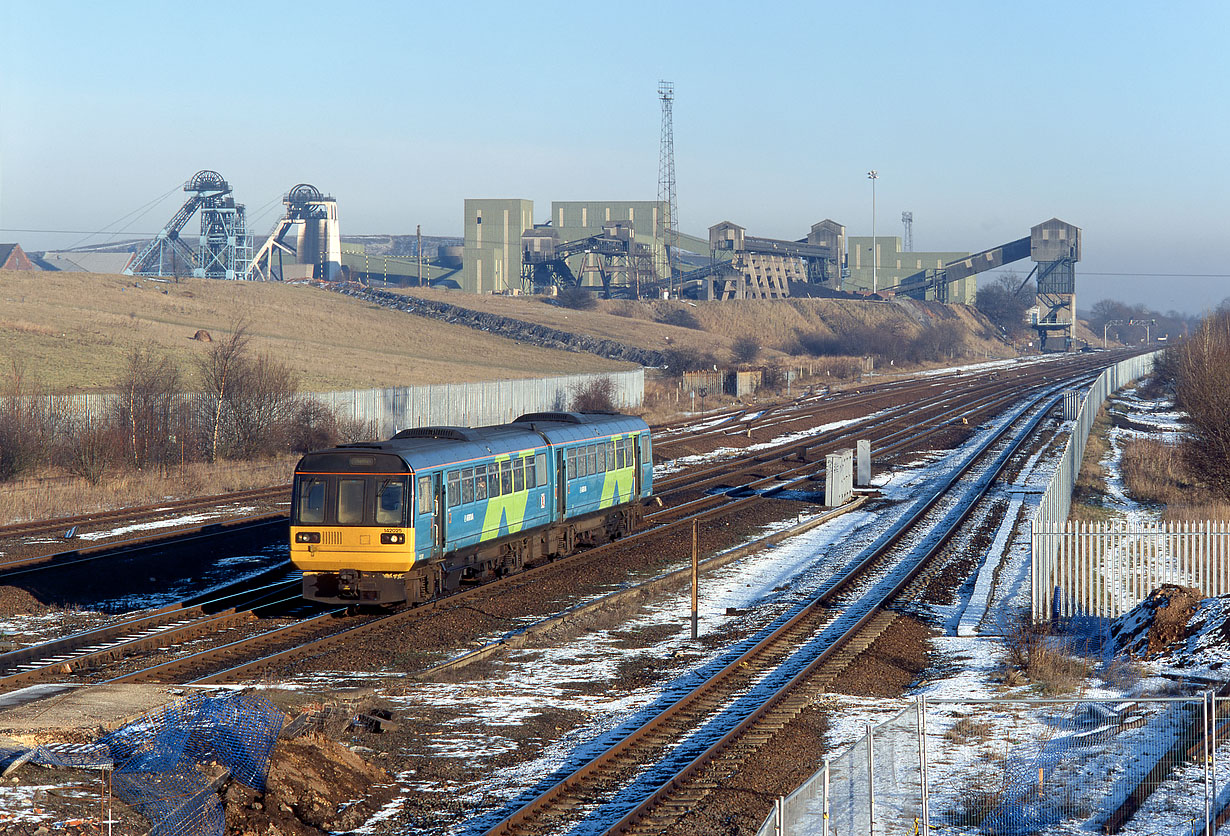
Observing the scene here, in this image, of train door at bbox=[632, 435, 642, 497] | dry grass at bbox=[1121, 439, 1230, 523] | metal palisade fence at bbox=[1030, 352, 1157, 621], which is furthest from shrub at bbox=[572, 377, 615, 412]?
train door at bbox=[632, 435, 642, 497]

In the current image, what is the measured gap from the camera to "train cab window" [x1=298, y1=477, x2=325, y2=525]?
19500 millimetres

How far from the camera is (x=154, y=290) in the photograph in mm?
95000

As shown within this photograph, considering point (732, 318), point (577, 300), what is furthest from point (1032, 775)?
point (732, 318)

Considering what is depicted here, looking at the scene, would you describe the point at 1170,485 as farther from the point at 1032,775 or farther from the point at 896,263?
the point at 896,263

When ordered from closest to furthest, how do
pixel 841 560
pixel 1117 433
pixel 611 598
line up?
pixel 611 598 → pixel 841 560 → pixel 1117 433

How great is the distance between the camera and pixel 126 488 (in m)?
35.5

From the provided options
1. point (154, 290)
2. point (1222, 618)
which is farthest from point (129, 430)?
point (154, 290)

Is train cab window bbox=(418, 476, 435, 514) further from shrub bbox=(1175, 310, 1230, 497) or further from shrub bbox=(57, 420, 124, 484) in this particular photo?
shrub bbox=(1175, 310, 1230, 497)

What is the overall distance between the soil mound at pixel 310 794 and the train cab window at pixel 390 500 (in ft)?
24.0

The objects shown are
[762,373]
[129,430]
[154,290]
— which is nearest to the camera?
[129,430]

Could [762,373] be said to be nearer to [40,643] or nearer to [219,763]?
[40,643]

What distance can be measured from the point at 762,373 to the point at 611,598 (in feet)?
202

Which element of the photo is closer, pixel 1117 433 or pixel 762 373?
pixel 1117 433

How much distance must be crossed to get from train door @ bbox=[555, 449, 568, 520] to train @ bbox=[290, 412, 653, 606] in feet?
0.07
